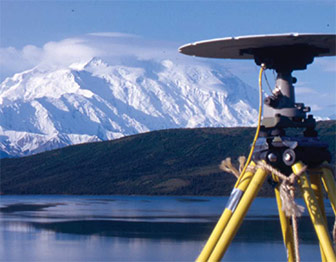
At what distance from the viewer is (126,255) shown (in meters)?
39.5

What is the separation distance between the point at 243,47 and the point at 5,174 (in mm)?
189875

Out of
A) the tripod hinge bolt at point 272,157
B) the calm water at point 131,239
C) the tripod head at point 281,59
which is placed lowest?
the calm water at point 131,239

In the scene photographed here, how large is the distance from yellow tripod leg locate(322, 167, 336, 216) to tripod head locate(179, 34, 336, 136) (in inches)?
14.0

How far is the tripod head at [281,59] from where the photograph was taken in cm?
591

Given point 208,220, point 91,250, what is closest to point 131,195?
point 208,220

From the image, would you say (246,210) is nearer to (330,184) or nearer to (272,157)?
(272,157)

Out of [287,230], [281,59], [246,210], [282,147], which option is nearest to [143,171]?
[287,230]

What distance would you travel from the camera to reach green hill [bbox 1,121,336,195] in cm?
15908

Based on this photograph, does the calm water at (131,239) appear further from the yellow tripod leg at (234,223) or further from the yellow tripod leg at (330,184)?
the yellow tripod leg at (234,223)

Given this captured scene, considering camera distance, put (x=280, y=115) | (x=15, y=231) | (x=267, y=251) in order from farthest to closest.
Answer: (x=15, y=231), (x=267, y=251), (x=280, y=115)

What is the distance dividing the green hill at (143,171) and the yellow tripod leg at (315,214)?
138 metres

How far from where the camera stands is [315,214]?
5.58 meters

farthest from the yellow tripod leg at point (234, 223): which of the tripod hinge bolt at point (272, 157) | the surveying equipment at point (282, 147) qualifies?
the tripod hinge bolt at point (272, 157)

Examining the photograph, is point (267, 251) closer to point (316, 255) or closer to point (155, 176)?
point (316, 255)
